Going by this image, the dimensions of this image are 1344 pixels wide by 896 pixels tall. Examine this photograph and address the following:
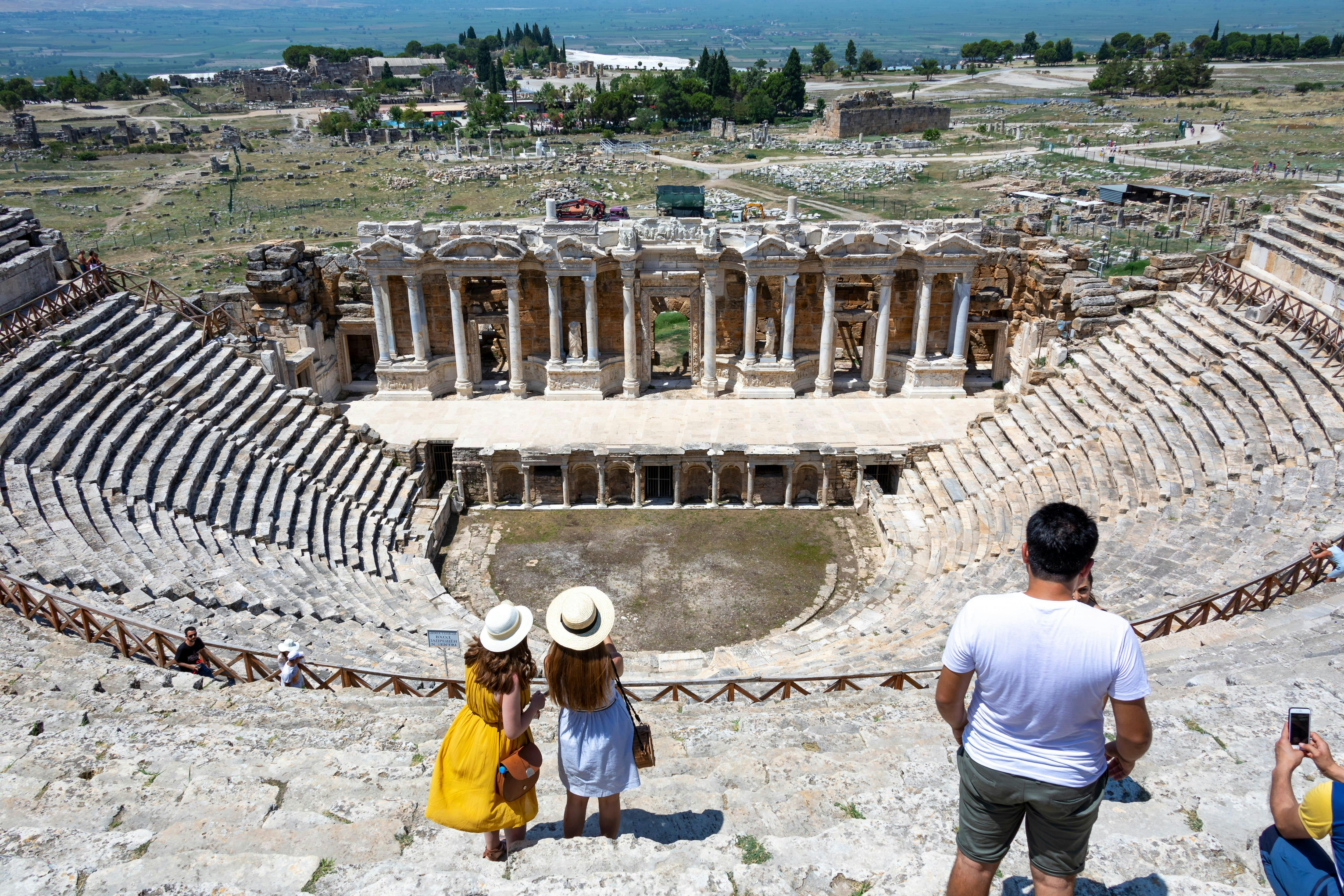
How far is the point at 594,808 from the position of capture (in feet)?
27.8

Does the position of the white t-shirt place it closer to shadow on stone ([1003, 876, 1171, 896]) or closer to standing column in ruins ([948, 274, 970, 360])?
shadow on stone ([1003, 876, 1171, 896])

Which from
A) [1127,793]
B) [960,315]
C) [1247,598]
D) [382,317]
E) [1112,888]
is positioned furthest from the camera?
[960,315]

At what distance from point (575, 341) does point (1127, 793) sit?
23.2 metres

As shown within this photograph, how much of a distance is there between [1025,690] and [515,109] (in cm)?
11354

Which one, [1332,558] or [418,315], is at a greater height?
[1332,558]

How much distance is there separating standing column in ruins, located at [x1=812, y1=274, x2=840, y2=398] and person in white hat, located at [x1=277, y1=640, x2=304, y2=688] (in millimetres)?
19415

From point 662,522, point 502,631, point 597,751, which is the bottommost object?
point 662,522

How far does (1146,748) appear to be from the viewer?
571 cm

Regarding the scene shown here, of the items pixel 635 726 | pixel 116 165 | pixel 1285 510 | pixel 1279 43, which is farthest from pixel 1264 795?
pixel 1279 43

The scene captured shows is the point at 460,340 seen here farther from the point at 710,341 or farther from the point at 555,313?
the point at 710,341

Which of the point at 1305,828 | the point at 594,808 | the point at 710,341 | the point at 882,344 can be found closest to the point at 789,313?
the point at 710,341

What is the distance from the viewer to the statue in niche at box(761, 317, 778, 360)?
29594mm

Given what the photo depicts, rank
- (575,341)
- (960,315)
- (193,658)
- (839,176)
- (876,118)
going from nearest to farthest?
(193,658), (960,315), (575,341), (839,176), (876,118)

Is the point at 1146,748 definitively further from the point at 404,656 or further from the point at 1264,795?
the point at 404,656
